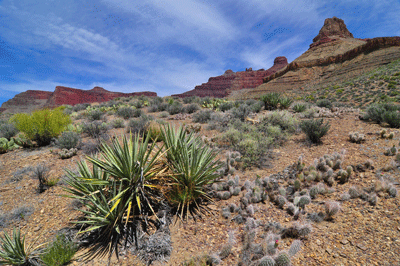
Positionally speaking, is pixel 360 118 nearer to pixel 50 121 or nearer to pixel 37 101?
pixel 50 121

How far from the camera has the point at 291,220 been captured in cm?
290

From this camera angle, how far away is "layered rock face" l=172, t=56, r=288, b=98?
106 metres

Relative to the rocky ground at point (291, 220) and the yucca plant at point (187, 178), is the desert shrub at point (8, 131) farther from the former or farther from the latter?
the yucca plant at point (187, 178)

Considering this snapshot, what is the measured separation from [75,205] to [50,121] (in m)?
5.48

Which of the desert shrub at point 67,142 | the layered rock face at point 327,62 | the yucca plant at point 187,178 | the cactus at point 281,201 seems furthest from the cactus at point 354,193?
the layered rock face at point 327,62

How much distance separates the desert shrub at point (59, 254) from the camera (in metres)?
2.25

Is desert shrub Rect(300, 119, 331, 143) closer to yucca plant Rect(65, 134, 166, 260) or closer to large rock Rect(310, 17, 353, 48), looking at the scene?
yucca plant Rect(65, 134, 166, 260)

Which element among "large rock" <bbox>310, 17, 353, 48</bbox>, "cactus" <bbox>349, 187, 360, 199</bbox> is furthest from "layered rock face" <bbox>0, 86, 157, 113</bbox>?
"large rock" <bbox>310, 17, 353, 48</bbox>

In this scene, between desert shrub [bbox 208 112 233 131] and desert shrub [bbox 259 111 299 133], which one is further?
desert shrub [bbox 208 112 233 131]

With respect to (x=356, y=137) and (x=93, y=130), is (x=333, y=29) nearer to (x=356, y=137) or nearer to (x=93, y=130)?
(x=356, y=137)

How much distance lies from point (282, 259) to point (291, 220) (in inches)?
39.6

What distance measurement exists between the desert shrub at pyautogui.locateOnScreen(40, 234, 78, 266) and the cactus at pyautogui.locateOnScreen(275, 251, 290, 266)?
8.94 feet

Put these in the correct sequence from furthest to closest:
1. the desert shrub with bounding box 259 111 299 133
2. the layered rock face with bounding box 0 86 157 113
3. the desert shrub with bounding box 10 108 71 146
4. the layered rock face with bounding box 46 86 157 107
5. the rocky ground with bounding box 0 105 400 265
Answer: the layered rock face with bounding box 46 86 157 107
the layered rock face with bounding box 0 86 157 113
the desert shrub with bounding box 259 111 299 133
the desert shrub with bounding box 10 108 71 146
the rocky ground with bounding box 0 105 400 265

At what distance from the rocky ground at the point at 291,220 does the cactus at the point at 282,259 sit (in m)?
0.22
